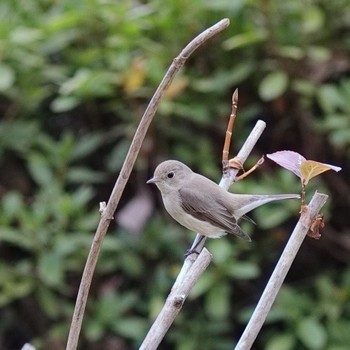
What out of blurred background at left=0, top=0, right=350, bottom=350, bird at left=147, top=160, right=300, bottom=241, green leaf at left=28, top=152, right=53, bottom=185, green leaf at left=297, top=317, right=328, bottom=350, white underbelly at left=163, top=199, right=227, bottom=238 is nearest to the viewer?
white underbelly at left=163, top=199, right=227, bottom=238

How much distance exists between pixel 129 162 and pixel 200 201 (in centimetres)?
148

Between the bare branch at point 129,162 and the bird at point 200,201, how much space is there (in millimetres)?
1282

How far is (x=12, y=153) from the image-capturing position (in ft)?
12.6

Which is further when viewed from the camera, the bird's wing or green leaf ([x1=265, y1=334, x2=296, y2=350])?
green leaf ([x1=265, y1=334, x2=296, y2=350])

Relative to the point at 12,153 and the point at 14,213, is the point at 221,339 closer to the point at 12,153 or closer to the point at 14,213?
the point at 14,213

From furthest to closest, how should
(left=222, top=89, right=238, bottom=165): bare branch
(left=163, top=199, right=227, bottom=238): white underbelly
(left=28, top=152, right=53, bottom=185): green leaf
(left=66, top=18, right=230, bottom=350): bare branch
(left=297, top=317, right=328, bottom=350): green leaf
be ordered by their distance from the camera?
1. (left=28, top=152, right=53, bottom=185): green leaf
2. (left=297, top=317, right=328, bottom=350): green leaf
3. (left=163, top=199, right=227, bottom=238): white underbelly
4. (left=222, top=89, right=238, bottom=165): bare branch
5. (left=66, top=18, right=230, bottom=350): bare branch

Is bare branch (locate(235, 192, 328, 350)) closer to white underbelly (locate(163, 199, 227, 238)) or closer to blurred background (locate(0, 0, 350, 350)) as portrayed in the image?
white underbelly (locate(163, 199, 227, 238))

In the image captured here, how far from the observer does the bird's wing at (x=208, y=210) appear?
2.66m

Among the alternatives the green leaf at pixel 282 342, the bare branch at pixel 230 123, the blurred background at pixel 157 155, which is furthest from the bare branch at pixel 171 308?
the green leaf at pixel 282 342

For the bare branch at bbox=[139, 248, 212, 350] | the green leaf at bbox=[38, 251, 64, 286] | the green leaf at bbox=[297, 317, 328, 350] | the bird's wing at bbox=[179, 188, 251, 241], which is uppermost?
the bare branch at bbox=[139, 248, 212, 350]

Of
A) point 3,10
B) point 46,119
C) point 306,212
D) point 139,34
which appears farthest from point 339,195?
point 306,212

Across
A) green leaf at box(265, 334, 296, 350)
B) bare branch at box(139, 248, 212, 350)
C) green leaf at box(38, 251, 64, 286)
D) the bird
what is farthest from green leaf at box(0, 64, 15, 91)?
bare branch at box(139, 248, 212, 350)

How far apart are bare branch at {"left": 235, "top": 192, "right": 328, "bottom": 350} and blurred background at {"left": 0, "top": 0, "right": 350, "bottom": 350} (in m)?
2.05

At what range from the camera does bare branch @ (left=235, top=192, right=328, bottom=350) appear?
133 centimetres
